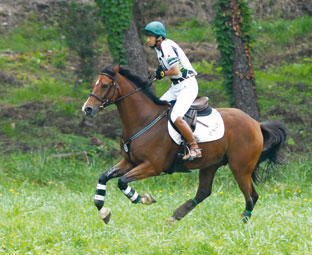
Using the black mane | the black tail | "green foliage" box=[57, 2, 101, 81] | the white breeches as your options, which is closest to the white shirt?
the white breeches

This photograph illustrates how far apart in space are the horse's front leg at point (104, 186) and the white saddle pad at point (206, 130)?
0.77 metres

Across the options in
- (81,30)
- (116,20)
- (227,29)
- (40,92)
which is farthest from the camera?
(40,92)

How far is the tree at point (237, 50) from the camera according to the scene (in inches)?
579

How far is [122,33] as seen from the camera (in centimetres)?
1539

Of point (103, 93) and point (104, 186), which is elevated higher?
point (103, 93)

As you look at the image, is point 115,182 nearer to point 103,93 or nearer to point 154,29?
point 103,93

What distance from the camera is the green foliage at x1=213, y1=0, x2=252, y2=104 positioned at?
14.7 meters

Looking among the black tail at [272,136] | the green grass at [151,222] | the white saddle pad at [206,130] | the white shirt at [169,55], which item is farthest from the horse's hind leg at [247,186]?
the white shirt at [169,55]

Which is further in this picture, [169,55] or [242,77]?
[242,77]

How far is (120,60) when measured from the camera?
15.5m

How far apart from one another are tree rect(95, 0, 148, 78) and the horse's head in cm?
677

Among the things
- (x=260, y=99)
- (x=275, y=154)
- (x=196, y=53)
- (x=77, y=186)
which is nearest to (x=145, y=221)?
(x=275, y=154)

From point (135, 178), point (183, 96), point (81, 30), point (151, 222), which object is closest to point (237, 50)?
point (81, 30)

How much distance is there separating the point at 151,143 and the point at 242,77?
6.86 metres
